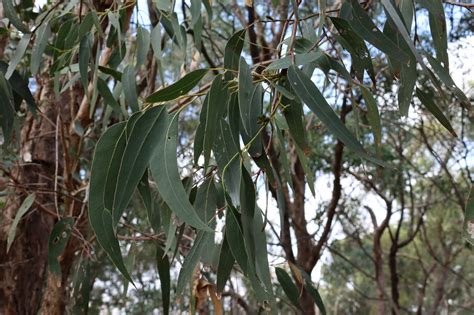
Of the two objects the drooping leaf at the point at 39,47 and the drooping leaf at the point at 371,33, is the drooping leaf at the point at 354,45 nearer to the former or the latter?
the drooping leaf at the point at 371,33

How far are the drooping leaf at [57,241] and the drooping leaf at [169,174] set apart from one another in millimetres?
782

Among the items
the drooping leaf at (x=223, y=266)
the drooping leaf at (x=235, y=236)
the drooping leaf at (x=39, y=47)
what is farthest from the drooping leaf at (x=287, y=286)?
the drooping leaf at (x=39, y=47)

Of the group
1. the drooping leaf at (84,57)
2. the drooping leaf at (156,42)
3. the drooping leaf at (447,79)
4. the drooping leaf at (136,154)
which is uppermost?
the drooping leaf at (156,42)

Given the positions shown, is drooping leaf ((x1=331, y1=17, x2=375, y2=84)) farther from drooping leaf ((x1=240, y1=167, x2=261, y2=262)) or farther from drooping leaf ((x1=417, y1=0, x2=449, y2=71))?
drooping leaf ((x1=240, y1=167, x2=261, y2=262))

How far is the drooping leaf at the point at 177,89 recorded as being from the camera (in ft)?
3.29

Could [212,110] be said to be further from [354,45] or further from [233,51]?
[354,45]

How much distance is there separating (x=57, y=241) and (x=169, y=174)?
2.77 ft

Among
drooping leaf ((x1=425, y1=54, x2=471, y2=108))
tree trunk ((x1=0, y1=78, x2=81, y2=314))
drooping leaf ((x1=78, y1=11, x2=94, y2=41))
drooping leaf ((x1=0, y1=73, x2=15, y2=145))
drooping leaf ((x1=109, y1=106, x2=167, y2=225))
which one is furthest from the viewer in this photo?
tree trunk ((x1=0, y1=78, x2=81, y2=314))

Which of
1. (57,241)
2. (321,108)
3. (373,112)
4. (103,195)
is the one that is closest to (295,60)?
(321,108)

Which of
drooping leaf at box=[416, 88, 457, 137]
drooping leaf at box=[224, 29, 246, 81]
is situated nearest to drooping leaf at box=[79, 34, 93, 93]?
drooping leaf at box=[224, 29, 246, 81]

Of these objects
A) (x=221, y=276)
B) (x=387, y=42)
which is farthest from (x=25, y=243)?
(x=387, y=42)

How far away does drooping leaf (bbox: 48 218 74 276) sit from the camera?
1.63m

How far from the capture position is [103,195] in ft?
3.07

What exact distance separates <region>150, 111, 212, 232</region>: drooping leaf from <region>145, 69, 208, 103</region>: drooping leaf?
4 cm
